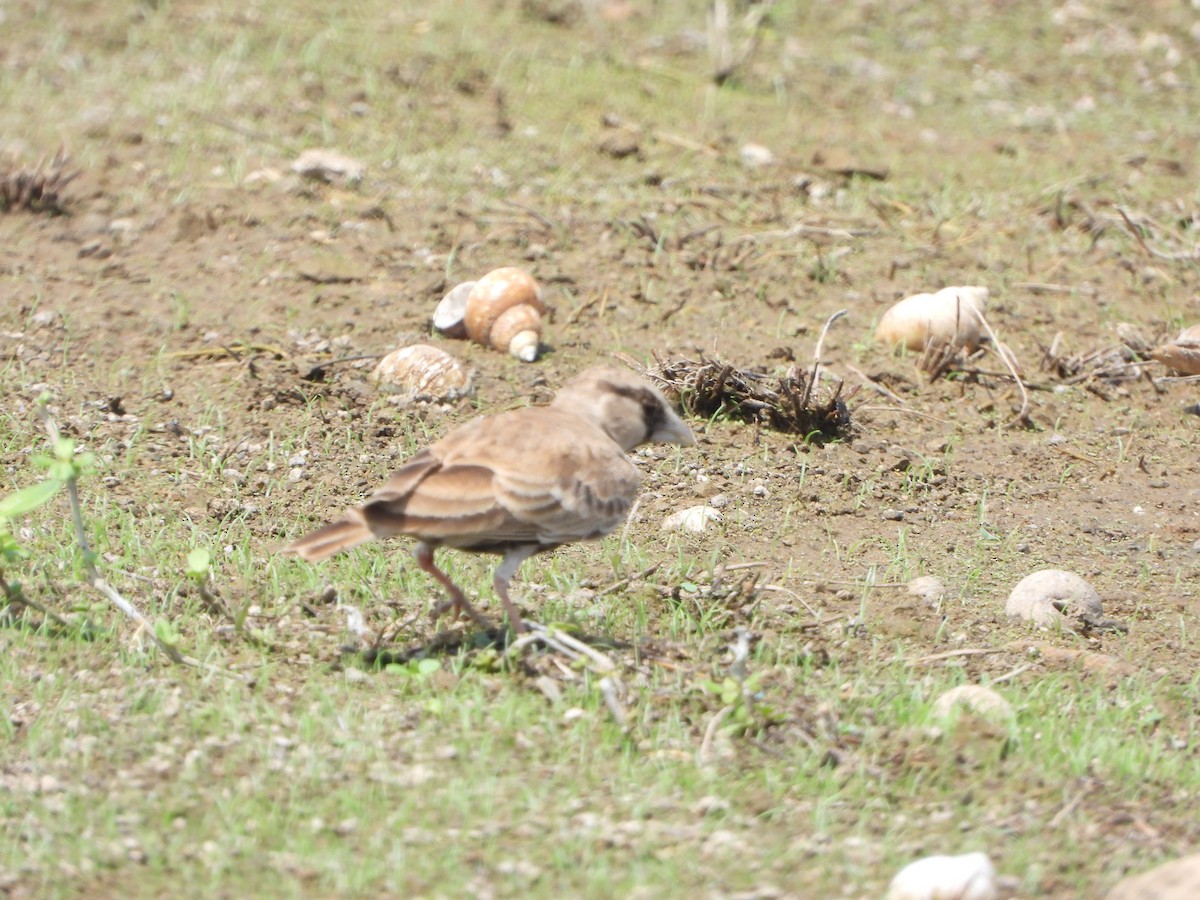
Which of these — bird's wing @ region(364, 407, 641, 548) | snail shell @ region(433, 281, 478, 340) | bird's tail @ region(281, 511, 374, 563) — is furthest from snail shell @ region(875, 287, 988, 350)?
bird's tail @ region(281, 511, 374, 563)

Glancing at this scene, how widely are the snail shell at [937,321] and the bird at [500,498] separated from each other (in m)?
2.94

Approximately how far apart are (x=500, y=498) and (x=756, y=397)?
2.47 m

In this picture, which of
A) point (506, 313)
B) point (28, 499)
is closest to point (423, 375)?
point (506, 313)

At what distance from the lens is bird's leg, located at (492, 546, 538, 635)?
5.05 m

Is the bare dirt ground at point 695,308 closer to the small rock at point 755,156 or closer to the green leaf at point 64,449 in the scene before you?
the small rock at point 755,156

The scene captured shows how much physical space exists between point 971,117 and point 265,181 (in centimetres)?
530

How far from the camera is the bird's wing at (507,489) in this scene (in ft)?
16.0

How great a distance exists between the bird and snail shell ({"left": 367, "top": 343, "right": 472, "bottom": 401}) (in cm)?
183

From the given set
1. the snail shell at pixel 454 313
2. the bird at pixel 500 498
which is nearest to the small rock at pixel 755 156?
the snail shell at pixel 454 313

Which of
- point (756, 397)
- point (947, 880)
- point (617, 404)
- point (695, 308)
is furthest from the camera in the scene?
point (695, 308)

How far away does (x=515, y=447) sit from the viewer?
200 inches

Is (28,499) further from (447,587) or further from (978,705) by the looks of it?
(978,705)

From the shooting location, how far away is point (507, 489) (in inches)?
196

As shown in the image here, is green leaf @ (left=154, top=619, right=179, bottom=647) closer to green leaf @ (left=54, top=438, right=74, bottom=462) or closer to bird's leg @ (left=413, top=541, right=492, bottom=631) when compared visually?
green leaf @ (left=54, top=438, right=74, bottom=462)
